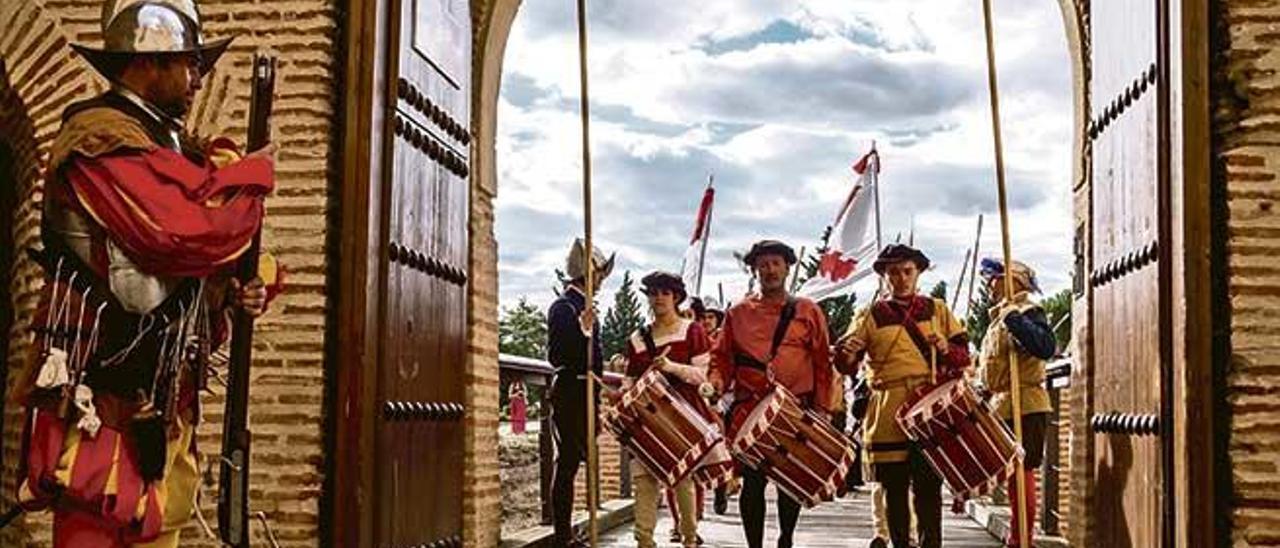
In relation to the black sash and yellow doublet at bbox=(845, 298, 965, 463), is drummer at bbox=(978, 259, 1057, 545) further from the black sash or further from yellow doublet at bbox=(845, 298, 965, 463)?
the black sash

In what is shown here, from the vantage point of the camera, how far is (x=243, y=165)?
3.85m

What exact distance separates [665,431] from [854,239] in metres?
3.45

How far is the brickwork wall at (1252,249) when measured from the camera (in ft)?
17.1

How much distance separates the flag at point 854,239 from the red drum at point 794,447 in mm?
3289

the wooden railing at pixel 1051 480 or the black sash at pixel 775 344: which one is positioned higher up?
the black sash at pixel 775 344

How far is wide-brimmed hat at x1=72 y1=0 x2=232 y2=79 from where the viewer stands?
3852mm

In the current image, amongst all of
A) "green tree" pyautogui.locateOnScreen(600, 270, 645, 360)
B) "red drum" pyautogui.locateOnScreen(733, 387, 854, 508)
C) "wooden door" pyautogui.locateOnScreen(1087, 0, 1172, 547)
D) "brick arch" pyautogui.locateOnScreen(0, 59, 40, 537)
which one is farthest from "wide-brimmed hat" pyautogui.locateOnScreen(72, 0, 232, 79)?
"green tree" pyautogui.locateOnScreen(600, 270, 645, 360)

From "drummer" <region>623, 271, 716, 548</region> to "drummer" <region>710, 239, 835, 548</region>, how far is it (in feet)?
0.93

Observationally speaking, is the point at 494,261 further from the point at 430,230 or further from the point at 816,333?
the point at 430,230

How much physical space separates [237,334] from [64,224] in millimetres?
527

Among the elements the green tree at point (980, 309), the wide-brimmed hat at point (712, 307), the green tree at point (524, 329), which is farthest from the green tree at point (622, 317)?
the wide-brimmed hat at point (712, 307)

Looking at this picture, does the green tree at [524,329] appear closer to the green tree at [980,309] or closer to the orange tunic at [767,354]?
the green tree at [980,309]

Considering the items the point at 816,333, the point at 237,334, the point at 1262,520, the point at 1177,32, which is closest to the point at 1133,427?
the point at 1262,520

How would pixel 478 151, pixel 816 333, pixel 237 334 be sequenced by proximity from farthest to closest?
1. pixel 478 151
2. pixel 816 333
3. pixel 237 334
